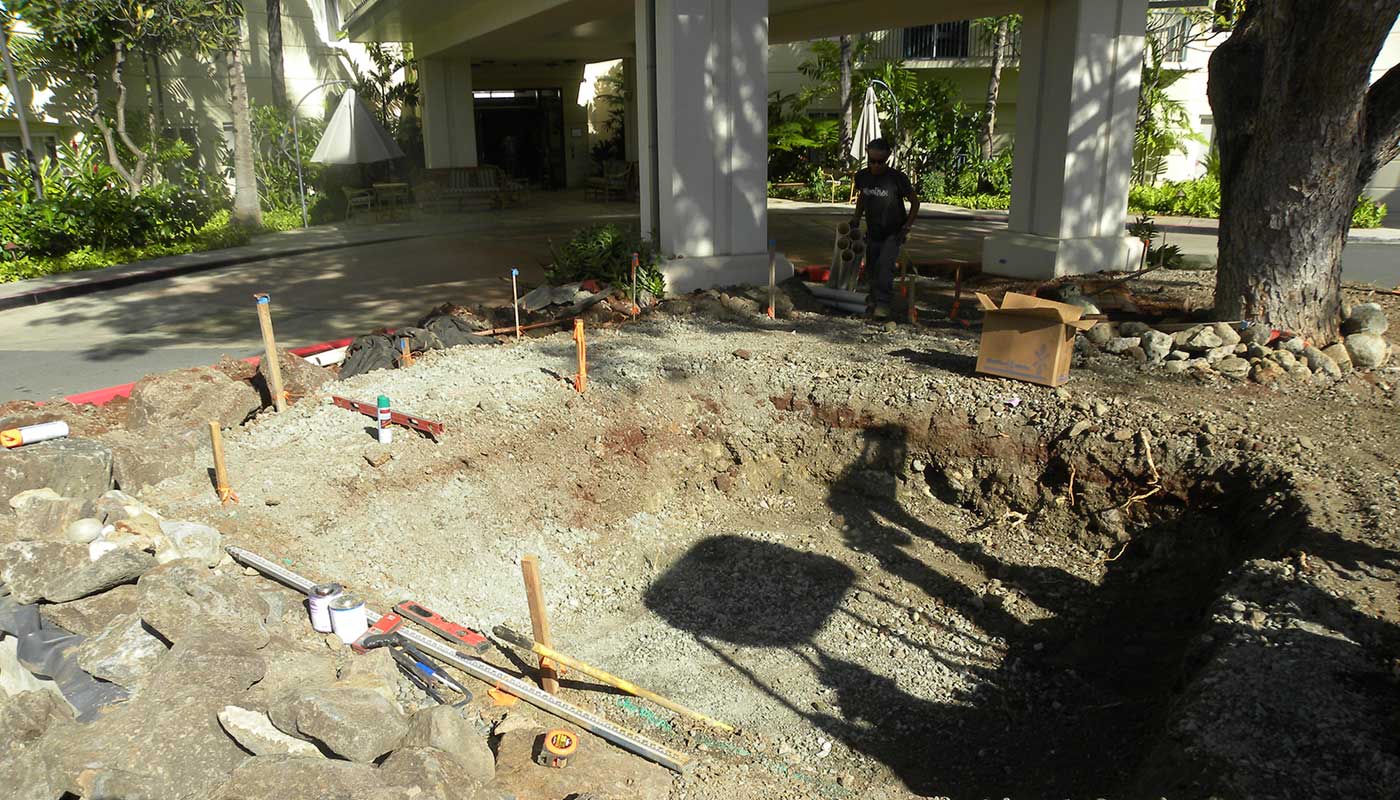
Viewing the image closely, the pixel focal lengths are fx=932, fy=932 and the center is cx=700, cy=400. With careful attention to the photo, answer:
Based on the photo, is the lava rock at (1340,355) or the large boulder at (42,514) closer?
the large boulder at (42,514)

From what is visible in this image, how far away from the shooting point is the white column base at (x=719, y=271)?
34.7 ft

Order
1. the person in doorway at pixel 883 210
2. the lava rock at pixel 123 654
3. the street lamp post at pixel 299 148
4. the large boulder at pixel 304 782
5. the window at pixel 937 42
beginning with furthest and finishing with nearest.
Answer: the window at pixel 937 42, the street lamp post at pixel 299 148, the person in doorway at pixel 883 210, the lava rock at pixel 123 654, the large boulder at pixel 304 782

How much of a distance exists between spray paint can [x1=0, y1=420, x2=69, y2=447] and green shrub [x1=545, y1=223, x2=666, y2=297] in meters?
5.51

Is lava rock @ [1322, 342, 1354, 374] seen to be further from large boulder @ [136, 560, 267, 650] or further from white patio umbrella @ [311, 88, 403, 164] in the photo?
white patio umbrella @ [311, 88, 403, 164]

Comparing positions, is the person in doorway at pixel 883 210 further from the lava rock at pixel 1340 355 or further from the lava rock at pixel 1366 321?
the lava rock at pixel 1366 321

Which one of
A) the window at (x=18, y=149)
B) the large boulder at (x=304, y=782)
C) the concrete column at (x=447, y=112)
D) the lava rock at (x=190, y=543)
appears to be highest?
the concrete column at (x=447, y=112)

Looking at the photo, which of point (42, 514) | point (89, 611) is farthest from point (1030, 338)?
point (42, 514)

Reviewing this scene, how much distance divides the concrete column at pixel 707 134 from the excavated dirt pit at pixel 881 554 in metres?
2.55

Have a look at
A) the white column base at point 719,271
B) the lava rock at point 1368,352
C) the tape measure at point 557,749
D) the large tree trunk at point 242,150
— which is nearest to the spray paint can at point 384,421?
the tape measure at point 557,749

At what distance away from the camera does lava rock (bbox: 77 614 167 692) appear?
431 cm

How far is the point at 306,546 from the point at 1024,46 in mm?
10139

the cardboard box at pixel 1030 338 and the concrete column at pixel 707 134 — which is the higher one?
the concrete column at pixel 707 134

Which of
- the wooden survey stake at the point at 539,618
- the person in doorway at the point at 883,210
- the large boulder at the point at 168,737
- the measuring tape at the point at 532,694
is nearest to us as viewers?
the large boulder at the point at 168,737

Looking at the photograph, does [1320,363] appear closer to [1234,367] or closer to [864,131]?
[1234,367]
